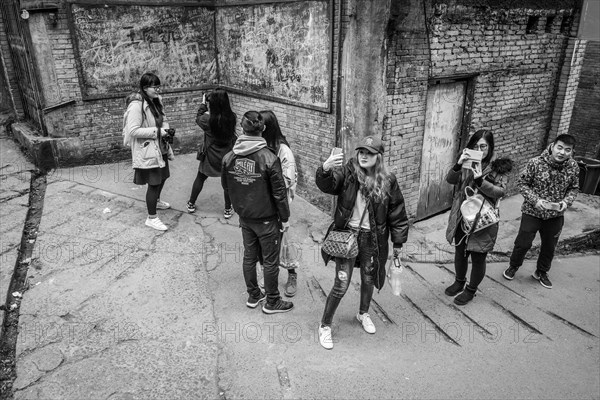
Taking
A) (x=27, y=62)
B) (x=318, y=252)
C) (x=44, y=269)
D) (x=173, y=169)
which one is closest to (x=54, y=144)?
(x=27, y=62)

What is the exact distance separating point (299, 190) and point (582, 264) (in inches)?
162

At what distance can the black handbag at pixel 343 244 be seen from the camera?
3.73 meters

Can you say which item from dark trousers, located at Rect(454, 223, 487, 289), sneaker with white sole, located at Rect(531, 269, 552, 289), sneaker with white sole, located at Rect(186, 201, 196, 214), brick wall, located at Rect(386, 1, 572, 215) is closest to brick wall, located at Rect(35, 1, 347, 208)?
brick wall, located at Rect(386, 1, 572, 215)

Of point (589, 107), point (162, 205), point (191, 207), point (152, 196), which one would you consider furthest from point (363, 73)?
point (589, 107)

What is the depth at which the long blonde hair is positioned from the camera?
3662 mm

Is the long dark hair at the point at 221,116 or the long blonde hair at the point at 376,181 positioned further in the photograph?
the long dark hair at the point at 221,116

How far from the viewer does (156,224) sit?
5855 mm

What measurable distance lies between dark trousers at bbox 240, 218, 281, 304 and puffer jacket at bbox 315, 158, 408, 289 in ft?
1.73

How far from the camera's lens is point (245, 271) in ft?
14.0

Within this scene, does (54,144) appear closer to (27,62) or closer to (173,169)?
(27,62)

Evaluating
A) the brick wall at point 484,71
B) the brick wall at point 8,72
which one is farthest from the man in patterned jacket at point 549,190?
the brick wall at point 8,72

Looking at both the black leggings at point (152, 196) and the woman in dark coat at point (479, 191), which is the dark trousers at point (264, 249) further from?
the black leggings at point (152, 196)

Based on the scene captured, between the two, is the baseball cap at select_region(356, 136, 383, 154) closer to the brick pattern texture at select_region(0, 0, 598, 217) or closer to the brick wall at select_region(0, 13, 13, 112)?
the brick pattern texture at select_region(0, 0, 598, 217)

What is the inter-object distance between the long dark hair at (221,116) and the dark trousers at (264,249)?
191 centimetres
